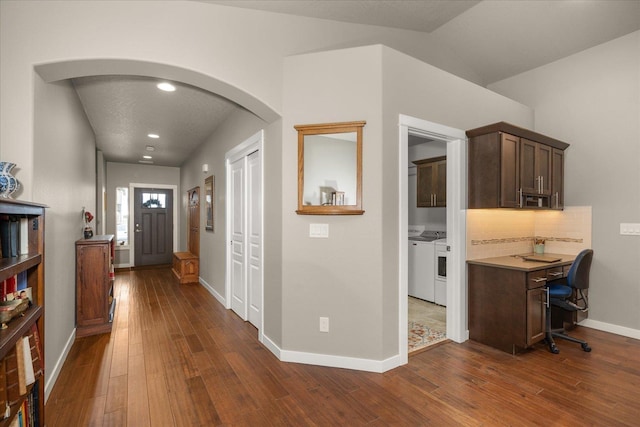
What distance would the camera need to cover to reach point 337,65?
2.64 metres

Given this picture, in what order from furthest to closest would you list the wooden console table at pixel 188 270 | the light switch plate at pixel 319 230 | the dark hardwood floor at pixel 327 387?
the wooden console table at pixel 188 270 < the light switch plate at pixel 319 230 < the dark hardwood floor at pixel 327 387

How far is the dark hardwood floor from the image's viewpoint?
1.99m

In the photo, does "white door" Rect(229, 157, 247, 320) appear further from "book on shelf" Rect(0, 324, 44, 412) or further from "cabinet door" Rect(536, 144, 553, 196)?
"cabinet door" Rect(536, 144, 553, 196)

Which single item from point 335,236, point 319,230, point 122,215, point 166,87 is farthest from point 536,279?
point 122,215

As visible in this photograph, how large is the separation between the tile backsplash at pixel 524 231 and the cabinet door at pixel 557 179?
22 centimetres

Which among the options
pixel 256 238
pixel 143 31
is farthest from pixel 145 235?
pixel 143 31

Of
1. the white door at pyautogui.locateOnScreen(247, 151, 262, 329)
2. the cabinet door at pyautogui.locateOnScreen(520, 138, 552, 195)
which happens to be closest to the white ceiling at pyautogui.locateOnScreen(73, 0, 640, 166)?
the white door at pyautogui.locateOnScreen(247, 151, 262, 329)

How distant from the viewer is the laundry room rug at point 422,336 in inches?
121

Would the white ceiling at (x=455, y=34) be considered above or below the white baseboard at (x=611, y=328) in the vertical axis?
above

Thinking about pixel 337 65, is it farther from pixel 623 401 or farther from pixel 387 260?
pixel 623 401

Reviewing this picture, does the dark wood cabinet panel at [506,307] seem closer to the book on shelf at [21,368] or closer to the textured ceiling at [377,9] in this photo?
the textured ceiling at [377,9]

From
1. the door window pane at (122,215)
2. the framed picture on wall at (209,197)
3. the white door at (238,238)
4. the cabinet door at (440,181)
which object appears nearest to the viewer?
the white door at (238,238)

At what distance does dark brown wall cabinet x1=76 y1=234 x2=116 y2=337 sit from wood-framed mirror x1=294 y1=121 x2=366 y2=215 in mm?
2505

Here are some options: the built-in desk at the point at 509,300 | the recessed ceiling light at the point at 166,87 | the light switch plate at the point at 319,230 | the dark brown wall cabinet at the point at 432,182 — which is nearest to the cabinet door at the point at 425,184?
the dark brown wall cabinet at the point at 432,182
